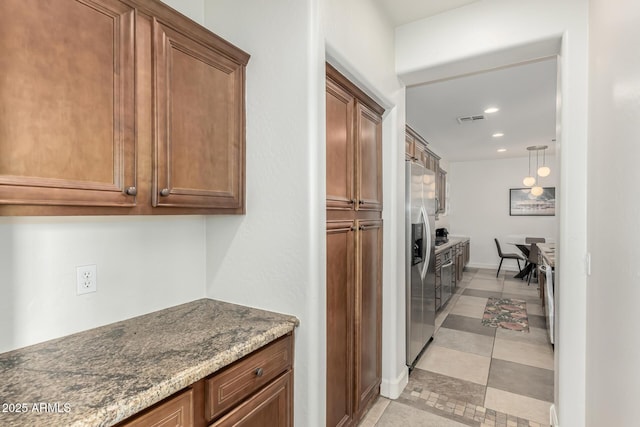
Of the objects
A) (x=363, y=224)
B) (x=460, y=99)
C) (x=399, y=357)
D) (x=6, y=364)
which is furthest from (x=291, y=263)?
(x=460, y=99)

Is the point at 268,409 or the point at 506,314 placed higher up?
the point at 268,409

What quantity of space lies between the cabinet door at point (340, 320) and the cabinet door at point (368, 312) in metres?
0.08

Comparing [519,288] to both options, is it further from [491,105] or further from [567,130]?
[567,130]

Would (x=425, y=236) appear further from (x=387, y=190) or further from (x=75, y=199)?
(x=75, y=199)

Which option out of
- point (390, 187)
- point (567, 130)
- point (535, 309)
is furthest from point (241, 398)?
point (535, 309)

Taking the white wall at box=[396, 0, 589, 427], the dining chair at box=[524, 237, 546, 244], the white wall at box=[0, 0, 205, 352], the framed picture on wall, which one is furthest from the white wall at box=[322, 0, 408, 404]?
the framed picture on wall

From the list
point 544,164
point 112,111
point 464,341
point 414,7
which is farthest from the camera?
point 544,164

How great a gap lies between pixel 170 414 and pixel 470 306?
468cm

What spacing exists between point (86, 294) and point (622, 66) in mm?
2323

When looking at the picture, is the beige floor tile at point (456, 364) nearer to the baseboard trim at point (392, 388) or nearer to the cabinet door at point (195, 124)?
the baseboard trim at point (392, 388)

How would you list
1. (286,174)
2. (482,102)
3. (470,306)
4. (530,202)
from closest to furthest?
1. (286,174)
2. (482,102)
3. (470,306)
4. (530,202)

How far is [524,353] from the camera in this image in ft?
10.3

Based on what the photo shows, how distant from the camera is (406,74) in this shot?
2.40 m

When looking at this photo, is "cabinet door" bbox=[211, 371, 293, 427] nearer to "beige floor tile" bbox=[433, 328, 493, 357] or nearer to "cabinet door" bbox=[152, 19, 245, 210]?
"cabinet door" bbox=[152, 19, 245, 210]
